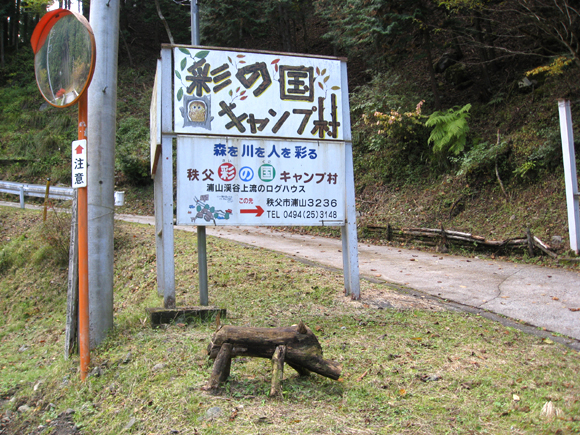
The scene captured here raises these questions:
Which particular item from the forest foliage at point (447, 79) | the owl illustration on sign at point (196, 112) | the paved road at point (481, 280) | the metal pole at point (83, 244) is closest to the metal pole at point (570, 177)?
the paved road at point (481, 280)

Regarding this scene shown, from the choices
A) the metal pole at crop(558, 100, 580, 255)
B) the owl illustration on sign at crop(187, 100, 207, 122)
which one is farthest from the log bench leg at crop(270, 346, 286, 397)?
the metal pole at crop(558, 100, 580, 255)

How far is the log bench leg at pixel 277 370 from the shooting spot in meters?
3.38

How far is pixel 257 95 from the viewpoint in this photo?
6.07 m

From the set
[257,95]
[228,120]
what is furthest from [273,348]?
[257,95]

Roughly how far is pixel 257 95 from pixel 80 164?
109 inches

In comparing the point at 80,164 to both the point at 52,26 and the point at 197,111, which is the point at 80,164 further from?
the point at 197,111

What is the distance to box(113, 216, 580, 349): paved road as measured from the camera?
231 inches

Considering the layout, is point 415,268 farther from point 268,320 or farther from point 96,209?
point 96,209

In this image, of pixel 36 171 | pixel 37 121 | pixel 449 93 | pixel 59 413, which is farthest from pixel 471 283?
pixel 37 121

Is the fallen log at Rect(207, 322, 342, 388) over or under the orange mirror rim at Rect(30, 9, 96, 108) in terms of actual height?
under

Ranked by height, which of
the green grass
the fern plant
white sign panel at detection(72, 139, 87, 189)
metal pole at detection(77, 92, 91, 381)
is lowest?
the green grass

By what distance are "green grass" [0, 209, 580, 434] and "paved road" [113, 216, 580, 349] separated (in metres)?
0.74

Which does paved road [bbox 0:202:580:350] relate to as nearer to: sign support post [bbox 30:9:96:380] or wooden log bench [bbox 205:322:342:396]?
wooden log bench [bbox 205:322:342:396]

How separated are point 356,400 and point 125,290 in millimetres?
6653
